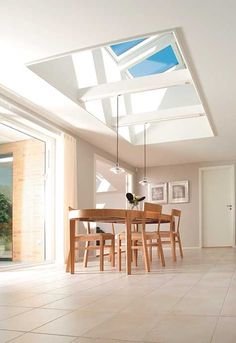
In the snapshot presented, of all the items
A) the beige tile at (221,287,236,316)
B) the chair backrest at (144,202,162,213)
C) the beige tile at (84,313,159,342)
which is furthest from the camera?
the chair backrest at (144,202,162,213)

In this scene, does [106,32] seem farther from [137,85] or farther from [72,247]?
[72,247]

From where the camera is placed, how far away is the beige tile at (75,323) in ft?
5.94

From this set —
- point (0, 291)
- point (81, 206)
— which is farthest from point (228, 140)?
point (0, 291)

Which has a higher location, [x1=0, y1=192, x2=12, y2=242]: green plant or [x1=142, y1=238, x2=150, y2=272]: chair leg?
[x1=0, y1=192, x2=12, y2=242]: green plant

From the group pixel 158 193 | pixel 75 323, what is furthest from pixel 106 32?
pixel 158 193

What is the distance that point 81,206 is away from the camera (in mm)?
6836

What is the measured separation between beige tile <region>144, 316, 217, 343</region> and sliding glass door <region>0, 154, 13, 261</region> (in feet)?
12.8

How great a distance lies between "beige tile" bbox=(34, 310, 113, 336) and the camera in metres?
1.81

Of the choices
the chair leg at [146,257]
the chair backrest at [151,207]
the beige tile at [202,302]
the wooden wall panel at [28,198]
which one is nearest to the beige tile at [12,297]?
the beige tile at [202,302]

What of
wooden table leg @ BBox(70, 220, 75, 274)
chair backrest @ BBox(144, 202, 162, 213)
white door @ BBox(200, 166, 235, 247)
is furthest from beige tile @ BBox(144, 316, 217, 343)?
white door @ BBox(200, 166, 235, 247)

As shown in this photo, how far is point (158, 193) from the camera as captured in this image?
10000 millimetres

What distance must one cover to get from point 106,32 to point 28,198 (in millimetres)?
3428

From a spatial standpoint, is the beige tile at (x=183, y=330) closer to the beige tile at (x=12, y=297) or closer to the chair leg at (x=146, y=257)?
the beige tile at (x=12, y=297)

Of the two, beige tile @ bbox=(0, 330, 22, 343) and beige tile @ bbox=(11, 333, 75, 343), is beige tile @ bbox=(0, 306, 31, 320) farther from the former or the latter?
beige tile @ bbox=(11, 333, 75, 343)
